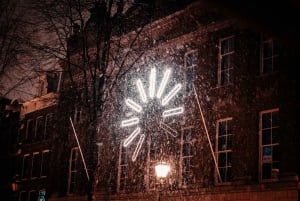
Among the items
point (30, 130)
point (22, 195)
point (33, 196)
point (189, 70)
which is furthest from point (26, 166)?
point (189, 70)

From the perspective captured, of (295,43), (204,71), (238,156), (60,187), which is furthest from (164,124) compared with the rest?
(295,43)

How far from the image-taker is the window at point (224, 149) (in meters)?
17.1

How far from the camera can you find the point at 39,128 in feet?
106

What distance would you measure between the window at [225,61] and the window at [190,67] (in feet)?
4.58

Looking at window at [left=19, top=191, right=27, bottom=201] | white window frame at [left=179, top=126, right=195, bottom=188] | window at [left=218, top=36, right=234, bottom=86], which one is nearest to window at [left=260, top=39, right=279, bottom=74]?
window at [left=218, top=36, right=234, bottom=86]

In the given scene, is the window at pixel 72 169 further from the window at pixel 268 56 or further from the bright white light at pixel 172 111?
the window at pixel 268 56

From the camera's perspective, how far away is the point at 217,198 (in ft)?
55.6

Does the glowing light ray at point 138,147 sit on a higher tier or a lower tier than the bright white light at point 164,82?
lower

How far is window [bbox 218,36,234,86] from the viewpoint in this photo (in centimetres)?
1817

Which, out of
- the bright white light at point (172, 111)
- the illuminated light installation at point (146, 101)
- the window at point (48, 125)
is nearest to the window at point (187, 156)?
the illuminated light installation at point (146, 101)

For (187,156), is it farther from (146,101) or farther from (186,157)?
(146,101)

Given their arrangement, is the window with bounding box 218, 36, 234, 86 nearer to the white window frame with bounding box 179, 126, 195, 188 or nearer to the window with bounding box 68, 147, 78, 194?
the white window frame with bounding box 179, 126, 195, 188

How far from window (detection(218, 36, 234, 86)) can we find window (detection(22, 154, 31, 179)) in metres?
19.3

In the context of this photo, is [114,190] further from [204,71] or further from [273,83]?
[273,83]
